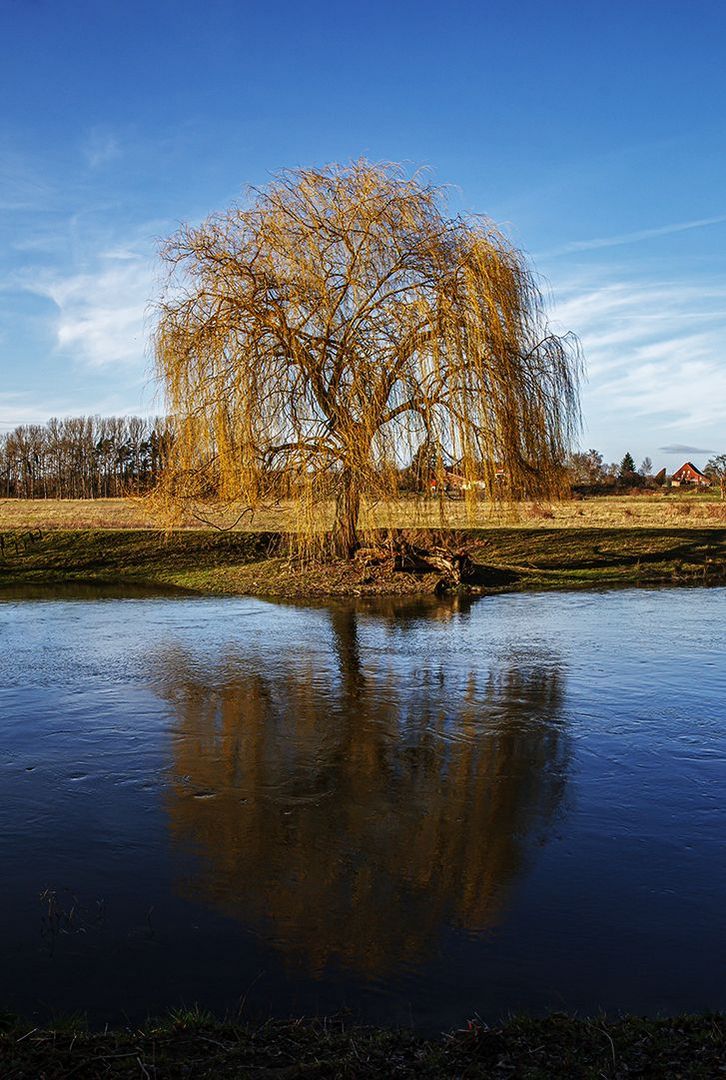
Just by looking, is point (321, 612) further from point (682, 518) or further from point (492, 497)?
point (682, 518)

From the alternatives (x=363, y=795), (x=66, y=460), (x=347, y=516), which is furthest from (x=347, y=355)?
(x=66, y=460)

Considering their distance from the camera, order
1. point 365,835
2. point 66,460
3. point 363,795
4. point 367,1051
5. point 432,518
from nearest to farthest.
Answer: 1. point 367,1051
2. point 365,835
3. point 363,795
4. point 432,518
5. point 66,460

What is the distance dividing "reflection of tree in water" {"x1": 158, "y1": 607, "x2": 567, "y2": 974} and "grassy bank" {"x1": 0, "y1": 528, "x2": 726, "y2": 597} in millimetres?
8808

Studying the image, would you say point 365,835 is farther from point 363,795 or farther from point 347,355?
point 347,355

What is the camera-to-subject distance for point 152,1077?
3262mm

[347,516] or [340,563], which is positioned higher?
[347,516]

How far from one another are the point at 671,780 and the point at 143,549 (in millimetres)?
19996

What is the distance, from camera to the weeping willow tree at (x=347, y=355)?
59.6 ft

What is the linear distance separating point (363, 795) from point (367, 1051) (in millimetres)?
3290

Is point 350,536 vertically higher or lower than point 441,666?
higher

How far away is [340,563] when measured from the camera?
20500 mm

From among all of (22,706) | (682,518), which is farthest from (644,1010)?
(682,518)

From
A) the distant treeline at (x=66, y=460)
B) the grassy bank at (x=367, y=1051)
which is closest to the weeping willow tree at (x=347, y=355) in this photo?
the grassy bank at (x=367, y=1051)

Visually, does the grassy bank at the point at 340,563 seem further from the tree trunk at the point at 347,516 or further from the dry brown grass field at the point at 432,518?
the dry brown grass field at the point at 432,518
